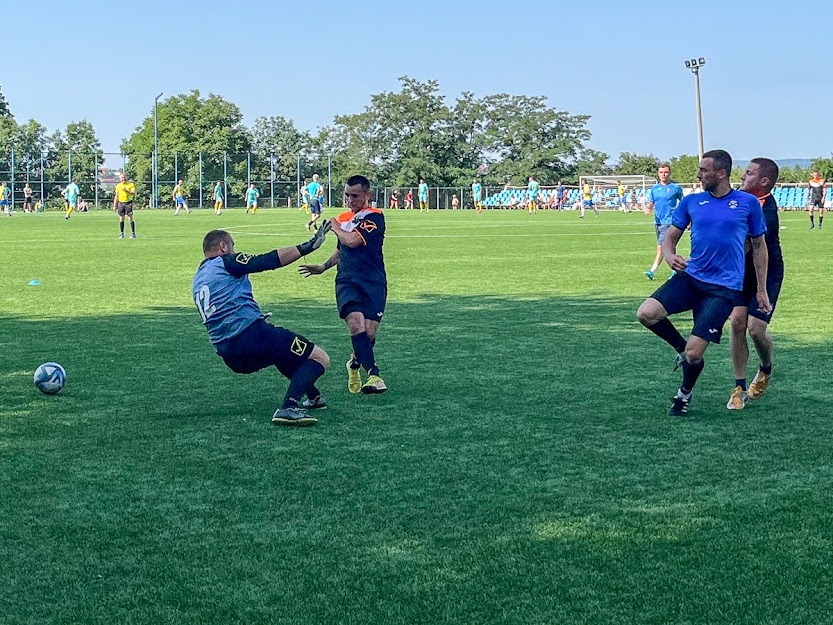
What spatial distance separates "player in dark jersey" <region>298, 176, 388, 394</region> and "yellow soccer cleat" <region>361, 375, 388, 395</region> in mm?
61

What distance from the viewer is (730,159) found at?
8.28m

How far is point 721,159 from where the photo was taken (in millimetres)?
8273

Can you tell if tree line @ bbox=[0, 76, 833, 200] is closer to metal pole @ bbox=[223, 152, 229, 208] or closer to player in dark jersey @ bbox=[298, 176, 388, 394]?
metal pole @ bbox=[223, 152, 229, 208]

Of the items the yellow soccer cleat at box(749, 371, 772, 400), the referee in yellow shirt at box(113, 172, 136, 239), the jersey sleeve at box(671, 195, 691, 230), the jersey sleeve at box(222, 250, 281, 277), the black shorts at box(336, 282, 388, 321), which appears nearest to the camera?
the jersey sleeve at box(222, 250, 281, 277)

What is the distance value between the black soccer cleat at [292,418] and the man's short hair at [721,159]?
330cm

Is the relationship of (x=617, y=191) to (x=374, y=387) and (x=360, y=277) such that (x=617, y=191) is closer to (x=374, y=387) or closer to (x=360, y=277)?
(x=360, y=277)

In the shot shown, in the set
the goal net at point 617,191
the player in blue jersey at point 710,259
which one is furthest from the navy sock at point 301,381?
the goal net at point 617,191

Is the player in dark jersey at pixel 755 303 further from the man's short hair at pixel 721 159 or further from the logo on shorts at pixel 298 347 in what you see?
the logo on shorts at pixel 298 347

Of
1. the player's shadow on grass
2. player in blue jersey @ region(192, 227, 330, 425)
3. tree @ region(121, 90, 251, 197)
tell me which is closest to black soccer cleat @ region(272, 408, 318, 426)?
player in blue jersey @ region(192, 227, 330, 425)

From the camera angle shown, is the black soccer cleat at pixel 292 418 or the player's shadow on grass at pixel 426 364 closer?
the black soccer cleat at pixel 292 418

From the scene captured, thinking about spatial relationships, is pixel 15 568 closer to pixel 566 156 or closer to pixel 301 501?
pixel 301 501

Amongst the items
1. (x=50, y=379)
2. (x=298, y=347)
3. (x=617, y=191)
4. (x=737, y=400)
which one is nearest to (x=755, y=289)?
(x=737, y=400)

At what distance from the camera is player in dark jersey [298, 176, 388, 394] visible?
30.7 feet

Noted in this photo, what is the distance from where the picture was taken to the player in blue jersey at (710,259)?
8.26 meters
